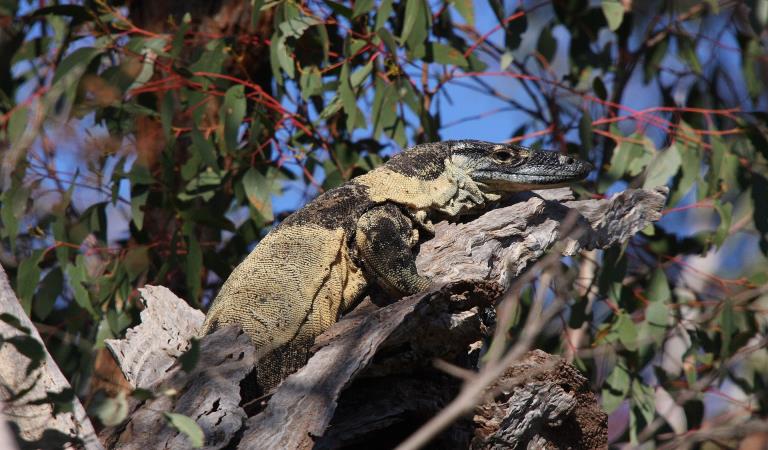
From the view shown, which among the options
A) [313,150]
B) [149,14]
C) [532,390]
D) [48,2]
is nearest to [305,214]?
[532,390]

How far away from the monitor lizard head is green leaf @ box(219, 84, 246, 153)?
4.71 feet

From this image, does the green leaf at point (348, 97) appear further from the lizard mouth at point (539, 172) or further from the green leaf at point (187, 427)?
the green leaf at point (187, 427)

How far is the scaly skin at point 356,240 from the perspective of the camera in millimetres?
4039

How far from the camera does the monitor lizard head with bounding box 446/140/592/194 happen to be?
4.58 meters

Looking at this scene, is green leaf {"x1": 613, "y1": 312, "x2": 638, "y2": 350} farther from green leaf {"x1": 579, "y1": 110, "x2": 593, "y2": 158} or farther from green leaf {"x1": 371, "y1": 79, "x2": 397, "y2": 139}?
green leaf {"x1": 371, "y1": 79, "x2": 397, "y2": 139}

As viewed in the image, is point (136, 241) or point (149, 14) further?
point (149, 14)

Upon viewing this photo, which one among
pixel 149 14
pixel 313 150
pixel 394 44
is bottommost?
pixel 313 150

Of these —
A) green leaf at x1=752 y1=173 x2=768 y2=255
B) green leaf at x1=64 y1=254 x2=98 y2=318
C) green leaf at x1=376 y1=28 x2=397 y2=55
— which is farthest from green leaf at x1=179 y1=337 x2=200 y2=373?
green leaf at x1=752 y1=173 x2=768 y2=255

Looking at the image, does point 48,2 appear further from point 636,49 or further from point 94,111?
point 636,49

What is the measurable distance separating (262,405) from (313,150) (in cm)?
262

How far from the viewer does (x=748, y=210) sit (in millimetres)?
6918

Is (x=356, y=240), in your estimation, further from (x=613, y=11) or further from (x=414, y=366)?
(x=613, y=11)

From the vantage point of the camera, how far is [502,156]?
15.3 ft

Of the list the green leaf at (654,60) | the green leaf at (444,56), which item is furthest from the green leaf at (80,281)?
the green leaf at (654,60)
